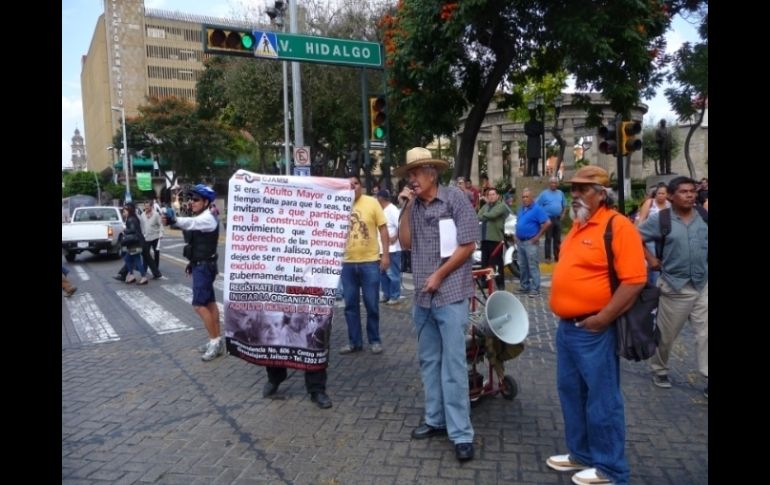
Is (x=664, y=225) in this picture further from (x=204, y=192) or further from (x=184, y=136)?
(x=184, y=136)

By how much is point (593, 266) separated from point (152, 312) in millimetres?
7752

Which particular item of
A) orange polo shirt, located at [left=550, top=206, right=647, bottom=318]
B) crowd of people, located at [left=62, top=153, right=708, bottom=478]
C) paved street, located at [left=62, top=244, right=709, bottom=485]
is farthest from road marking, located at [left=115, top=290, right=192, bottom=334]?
orange polo shirt, located at [left=550, top=206, right=647, bottom=318]

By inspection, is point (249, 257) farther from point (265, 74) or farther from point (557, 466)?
point (265, 74)

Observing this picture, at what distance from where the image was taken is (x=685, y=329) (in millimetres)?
7117

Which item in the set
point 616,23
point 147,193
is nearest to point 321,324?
point 616,23

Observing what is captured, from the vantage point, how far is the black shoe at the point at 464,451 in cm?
372

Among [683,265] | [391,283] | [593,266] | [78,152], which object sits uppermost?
[78,152]

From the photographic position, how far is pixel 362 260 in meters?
6.20

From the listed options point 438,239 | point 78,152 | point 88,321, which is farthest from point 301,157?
point 78,152

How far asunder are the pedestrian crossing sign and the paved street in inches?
242

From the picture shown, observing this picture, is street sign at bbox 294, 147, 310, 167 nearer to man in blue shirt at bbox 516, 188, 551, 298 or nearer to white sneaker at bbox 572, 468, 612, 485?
man in blue shirt at bbox 516, 188, 551, 298

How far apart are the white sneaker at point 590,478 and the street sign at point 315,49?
9.31 m

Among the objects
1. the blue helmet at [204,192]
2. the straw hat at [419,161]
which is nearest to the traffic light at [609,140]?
the blue helmet at [204,192]

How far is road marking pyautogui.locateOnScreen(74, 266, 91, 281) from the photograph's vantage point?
13.7 m
